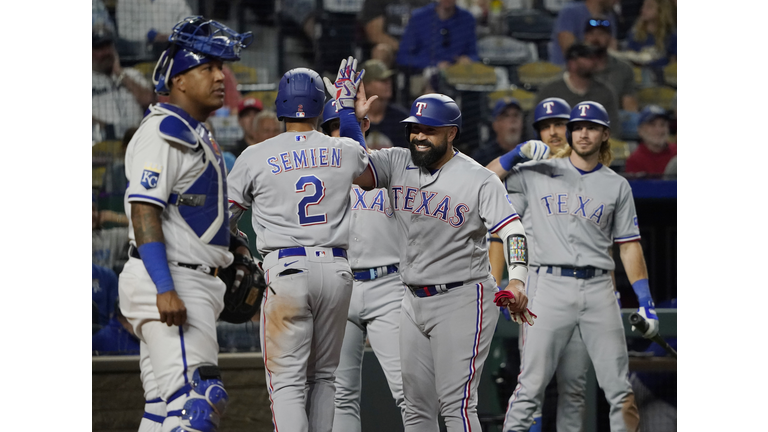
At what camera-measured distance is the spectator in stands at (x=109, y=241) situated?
6.32 meters

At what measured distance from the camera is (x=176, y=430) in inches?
110

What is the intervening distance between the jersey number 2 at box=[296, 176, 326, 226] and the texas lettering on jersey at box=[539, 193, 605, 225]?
1692 mm

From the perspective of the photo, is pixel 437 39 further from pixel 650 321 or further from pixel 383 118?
pixel 650 321

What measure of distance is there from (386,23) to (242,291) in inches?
207

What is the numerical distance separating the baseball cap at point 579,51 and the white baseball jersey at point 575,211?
3364 millimetres

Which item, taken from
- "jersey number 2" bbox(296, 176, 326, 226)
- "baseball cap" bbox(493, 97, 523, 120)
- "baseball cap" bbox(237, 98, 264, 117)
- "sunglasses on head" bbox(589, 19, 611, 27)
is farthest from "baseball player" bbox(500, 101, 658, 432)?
"sunglasses on head" bbox(589, 19, 611, 27)

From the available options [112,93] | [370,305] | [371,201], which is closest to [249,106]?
[112,93]

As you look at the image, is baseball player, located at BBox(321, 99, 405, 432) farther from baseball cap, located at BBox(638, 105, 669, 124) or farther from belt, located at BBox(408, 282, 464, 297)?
baseball cap, located at BBox(638, 105, 669, 124)

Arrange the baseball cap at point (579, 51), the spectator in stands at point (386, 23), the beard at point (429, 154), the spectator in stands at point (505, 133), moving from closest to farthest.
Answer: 1. the beard at point (429, 154)
2. the spectator in stands at point (505, 133)
3. the baseball cap at point (579, 51)
4. the spectator in stands at point (386, 23)

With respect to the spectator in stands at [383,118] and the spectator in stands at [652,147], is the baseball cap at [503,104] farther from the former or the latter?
the spectator in stands at [652,147]

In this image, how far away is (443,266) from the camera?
12.4 feet

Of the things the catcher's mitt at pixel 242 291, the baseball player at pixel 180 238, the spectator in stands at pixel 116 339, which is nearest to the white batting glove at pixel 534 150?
the catcher's mitt at pixel 242 291

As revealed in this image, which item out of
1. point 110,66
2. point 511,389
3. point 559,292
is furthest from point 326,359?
point 110,66

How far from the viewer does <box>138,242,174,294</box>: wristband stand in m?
2.86
